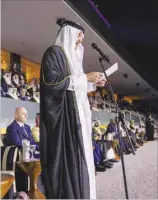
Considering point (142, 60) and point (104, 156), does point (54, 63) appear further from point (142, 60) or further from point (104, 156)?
point (142, 60)

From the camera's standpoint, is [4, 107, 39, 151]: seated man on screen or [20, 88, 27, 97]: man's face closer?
[4, 107, 39, 151]: seated man on screen

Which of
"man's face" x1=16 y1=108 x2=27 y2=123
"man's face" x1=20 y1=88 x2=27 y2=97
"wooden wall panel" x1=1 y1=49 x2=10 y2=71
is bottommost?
"man's face" x1=16 y1=108 x2=27 y2=123

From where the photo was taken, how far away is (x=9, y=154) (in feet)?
6.48

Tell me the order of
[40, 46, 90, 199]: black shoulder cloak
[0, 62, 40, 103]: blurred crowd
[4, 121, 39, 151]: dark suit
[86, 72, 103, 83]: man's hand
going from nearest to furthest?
[40, 46, 90, 199]: black shoulder cloak, [86, 72, 103, 83]: man's hand, [4, 121, 39, 151]: dark suit, [0, 62, 40, 103]: blurred crowd

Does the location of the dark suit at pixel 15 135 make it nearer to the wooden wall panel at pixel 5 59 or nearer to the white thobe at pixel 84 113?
the white thobe at pixel 84 113

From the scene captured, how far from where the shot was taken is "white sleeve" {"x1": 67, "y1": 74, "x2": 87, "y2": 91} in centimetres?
146

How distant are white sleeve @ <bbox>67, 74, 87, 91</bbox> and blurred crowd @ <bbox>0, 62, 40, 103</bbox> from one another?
3.10 m

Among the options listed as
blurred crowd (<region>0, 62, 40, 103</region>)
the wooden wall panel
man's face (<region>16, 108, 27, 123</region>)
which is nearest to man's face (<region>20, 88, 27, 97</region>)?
blurred crowd (<region>0, 62, 40, 103</region>)

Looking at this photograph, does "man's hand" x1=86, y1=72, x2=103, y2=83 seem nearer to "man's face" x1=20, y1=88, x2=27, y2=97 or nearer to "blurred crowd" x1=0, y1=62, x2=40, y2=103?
"blurred crowd" x1=0, y1=62, x2=40, y2=103

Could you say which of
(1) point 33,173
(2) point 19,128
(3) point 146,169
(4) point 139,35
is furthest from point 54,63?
(4) point 139,35

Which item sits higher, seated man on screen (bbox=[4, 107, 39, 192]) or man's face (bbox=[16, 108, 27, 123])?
man's face (bbox=[16, 108, 27, 123])

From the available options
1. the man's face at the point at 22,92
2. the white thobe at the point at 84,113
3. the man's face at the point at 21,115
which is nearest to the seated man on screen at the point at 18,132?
the man's face at the point at 21,115

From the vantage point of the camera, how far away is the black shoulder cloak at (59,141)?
1385 millimetres

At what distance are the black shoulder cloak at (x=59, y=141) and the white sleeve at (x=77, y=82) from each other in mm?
31
